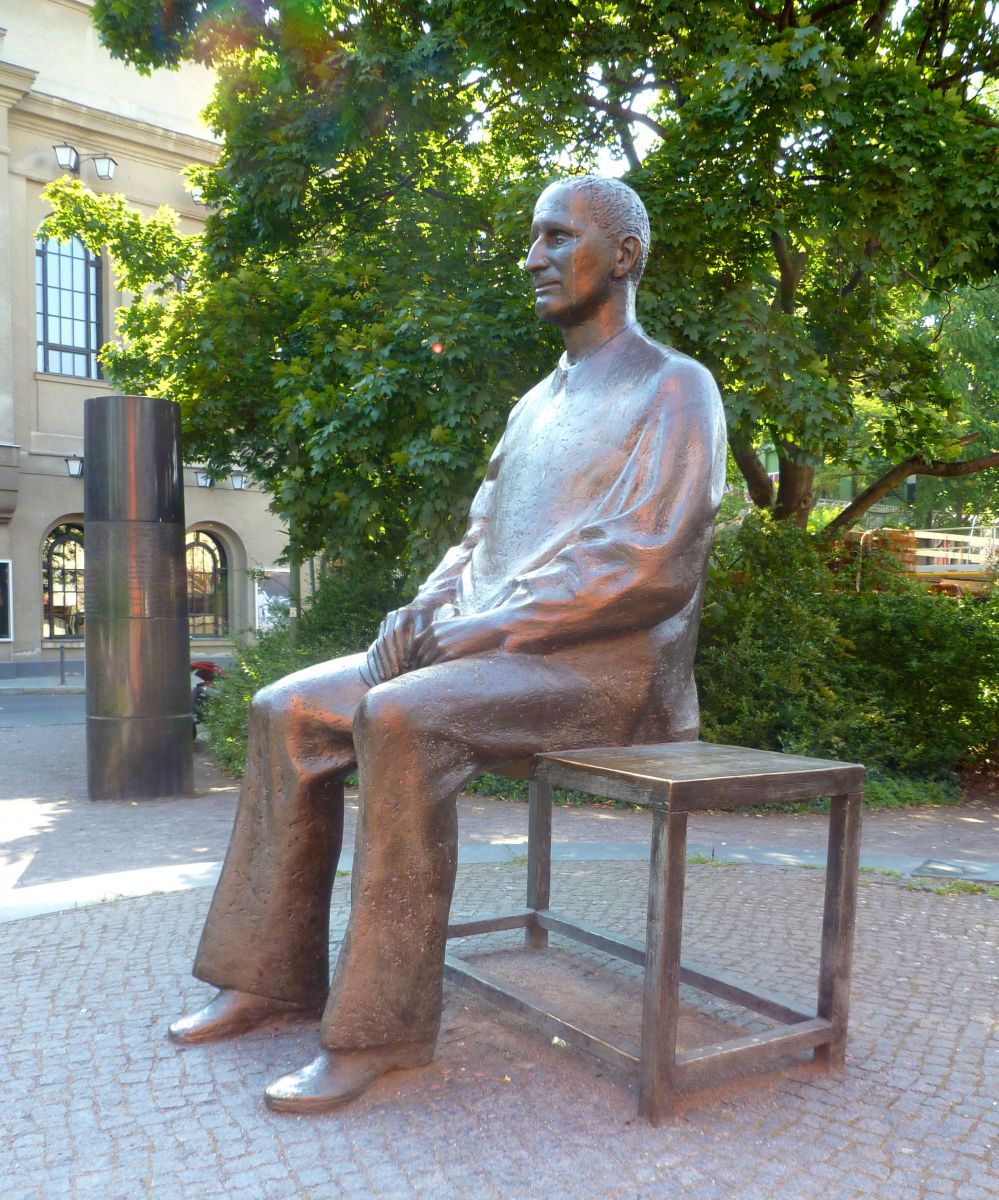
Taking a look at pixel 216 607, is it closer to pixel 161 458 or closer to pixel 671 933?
pixel 161 458

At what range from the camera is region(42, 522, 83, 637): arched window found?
79.0ft

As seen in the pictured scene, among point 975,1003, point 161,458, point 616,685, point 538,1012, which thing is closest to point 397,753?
point 616,685

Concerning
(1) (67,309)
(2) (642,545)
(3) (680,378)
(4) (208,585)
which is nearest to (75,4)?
(1) (67,309)

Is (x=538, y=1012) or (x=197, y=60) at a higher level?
(x=197, y=60)

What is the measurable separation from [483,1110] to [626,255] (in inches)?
90.8

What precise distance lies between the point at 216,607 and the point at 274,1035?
24600mm

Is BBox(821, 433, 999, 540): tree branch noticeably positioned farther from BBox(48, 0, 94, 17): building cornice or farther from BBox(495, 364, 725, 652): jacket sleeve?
BBox(48, 0, 94, 17): building cornice

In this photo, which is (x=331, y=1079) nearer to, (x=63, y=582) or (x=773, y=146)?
(x=773, y=146)

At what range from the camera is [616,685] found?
304 cm

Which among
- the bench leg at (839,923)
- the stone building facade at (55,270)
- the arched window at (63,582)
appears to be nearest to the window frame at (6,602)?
the stone building facade at (55,270)

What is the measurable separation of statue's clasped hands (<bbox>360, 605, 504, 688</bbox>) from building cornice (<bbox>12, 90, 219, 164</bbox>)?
22919 mm

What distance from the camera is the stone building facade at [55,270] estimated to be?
22219mm

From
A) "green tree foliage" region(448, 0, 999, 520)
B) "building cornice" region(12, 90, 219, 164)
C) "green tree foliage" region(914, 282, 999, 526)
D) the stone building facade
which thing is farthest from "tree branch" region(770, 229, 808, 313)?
"building cornice" region(12, 90, 219, 164)

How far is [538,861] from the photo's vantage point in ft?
13.6
